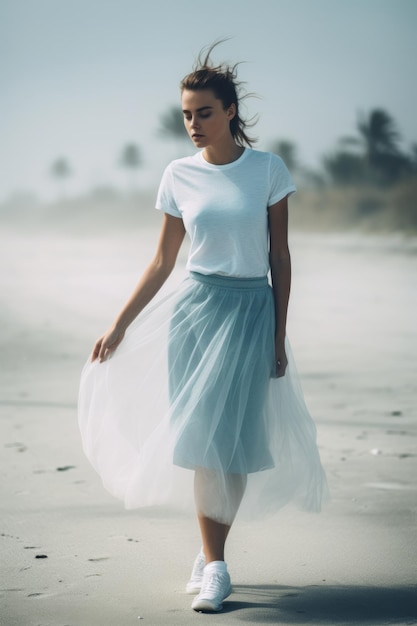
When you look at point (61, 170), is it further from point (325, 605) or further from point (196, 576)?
point (325, 605)

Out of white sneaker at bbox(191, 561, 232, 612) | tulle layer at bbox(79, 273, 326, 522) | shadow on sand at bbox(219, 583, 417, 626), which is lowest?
shadow on sand at bbox(219, 583, 417, 626)

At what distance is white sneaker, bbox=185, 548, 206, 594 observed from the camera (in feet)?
8.54

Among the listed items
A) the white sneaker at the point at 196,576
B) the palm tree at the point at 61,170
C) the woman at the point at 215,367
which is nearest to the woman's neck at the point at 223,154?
the woman at the point at 215,367

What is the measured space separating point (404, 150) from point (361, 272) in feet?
4.97

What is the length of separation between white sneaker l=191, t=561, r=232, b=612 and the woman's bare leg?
4cm

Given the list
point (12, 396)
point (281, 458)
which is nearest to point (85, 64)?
A: point (12, 396)

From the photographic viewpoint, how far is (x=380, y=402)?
530 centimetres

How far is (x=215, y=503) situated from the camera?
8.36 feet

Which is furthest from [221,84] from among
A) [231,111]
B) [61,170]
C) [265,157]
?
[61,170]

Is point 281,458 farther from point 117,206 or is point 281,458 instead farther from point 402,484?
point 117,206

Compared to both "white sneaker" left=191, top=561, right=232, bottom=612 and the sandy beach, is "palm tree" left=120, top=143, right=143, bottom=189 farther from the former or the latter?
"white sneaker" left=191, top=561, right=232, bottom=612

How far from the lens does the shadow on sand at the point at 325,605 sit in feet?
7.95

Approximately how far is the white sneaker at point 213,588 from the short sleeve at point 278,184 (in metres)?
0.94

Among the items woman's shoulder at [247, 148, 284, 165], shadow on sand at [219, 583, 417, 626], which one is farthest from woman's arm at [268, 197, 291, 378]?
shadow on sand at [219, 583, 417, 626]
